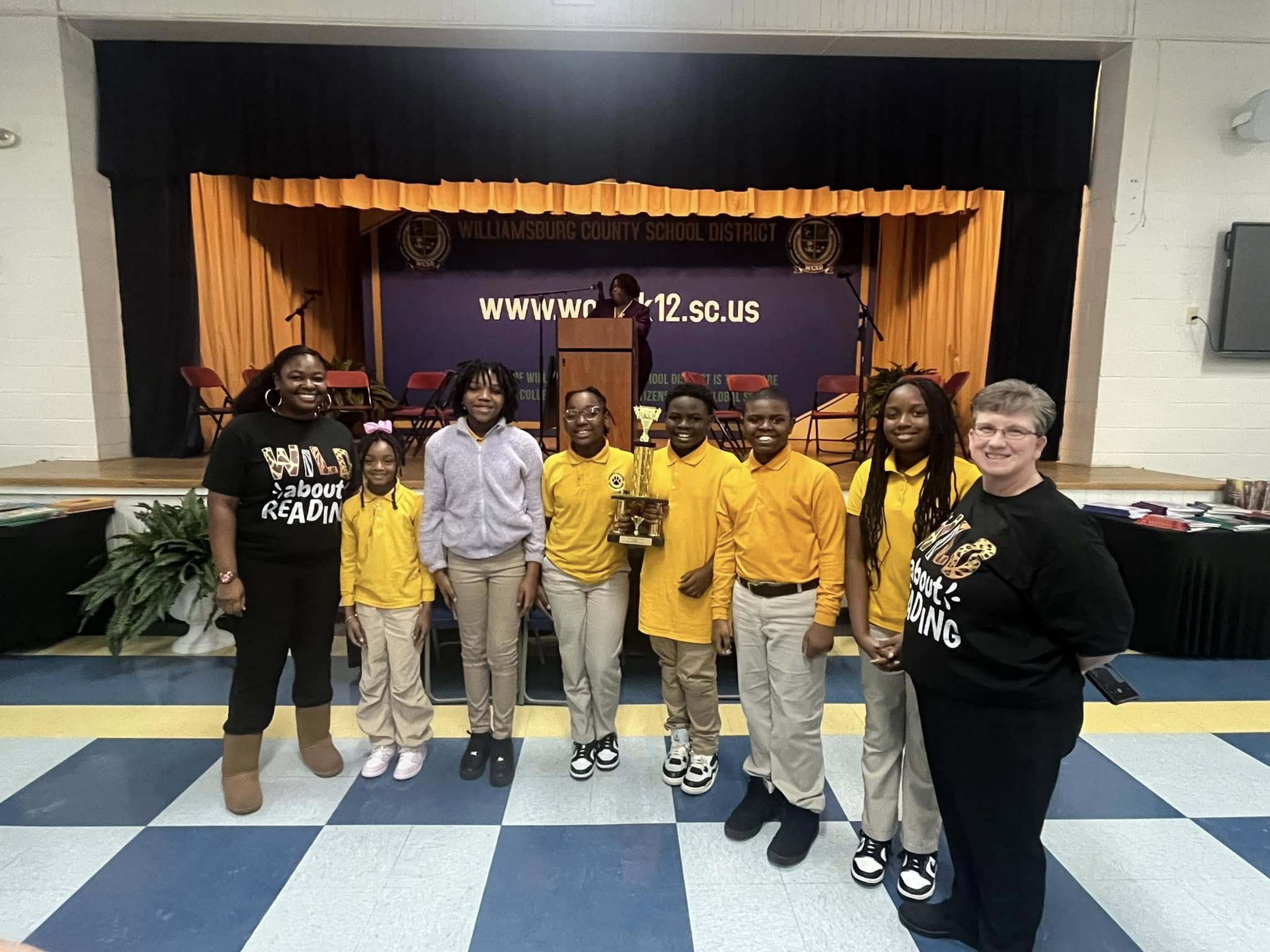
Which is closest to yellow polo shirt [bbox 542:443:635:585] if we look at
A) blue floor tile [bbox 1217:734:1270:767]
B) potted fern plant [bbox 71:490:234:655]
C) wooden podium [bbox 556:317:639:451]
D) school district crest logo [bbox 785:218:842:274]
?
wooden podium [bbox 556:317:639:451]

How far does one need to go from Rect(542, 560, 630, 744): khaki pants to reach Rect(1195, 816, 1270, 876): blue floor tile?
77.0 inches

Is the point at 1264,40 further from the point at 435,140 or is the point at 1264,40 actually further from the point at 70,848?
the point at 70,848

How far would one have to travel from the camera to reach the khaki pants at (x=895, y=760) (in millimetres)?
1726

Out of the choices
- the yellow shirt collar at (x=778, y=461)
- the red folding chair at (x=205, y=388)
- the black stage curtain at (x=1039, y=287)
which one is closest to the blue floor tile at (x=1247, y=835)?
the yellow shirt collar at (x=778, y=461)

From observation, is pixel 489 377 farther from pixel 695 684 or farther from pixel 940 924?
pixel 940 924

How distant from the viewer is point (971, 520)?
137 centimetres

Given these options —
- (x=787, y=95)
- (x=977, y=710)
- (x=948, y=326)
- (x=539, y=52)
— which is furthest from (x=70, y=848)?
(x=948, y=326)

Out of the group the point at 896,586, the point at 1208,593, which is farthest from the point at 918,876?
the point at 1208,593

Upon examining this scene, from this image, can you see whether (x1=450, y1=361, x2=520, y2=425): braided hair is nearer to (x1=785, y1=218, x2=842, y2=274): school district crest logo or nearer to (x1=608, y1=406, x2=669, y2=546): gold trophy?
(x1=608, y1=406, x2=669, y2=546): gold trophy

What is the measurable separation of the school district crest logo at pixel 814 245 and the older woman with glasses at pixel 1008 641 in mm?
7133

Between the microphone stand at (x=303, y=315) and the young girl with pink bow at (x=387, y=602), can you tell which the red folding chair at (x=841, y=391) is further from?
the microphone stand at (x=303, y=315)

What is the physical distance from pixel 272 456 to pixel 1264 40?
7.34 metres

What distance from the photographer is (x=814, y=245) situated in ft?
26.2

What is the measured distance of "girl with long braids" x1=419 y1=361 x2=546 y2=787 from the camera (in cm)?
227
